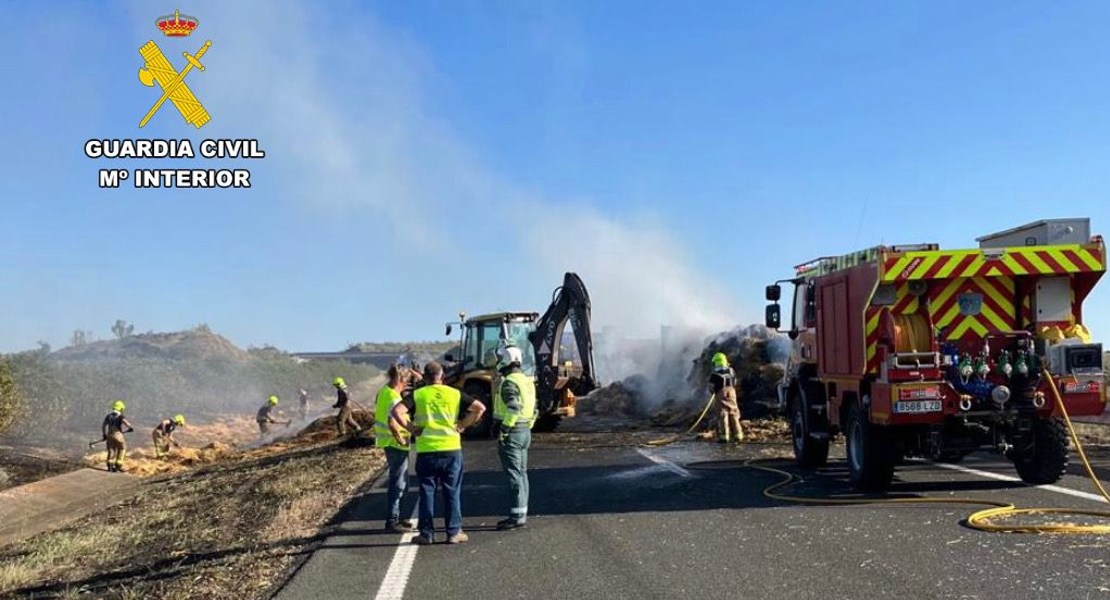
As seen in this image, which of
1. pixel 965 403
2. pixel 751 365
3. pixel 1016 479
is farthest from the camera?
pixel 751 365

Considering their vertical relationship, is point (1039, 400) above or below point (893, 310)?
below

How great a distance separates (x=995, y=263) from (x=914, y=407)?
1.92 m

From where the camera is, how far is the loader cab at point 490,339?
71.0 ft

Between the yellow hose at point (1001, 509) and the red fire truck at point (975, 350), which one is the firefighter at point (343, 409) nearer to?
the yellow hose at point (1001, 509)

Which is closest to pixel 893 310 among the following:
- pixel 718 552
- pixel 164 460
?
pixel 718 552

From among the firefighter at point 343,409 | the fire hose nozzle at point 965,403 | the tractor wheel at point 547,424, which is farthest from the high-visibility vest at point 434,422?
the firefighter at point 343,409

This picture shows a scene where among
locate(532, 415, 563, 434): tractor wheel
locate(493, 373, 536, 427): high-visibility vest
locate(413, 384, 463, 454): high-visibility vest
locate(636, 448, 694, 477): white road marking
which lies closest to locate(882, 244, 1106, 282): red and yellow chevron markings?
locate(493, 373, 536, 427): high-visibility vest

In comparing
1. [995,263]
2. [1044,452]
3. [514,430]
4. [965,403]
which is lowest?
[1044,452]

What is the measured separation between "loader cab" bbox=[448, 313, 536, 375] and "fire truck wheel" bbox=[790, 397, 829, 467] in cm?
908

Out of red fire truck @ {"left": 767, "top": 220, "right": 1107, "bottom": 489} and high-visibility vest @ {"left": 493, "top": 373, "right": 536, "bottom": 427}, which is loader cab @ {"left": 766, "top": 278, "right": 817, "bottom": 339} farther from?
high-visibility vest @ {"left": 493, "top": 373, "right": 536, "bottom": 427}

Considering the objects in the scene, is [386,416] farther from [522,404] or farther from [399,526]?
[522,404]

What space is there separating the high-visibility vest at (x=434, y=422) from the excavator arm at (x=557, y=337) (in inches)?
515

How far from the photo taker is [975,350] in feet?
33.4

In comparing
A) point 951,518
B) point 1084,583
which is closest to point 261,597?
point 1084,583
